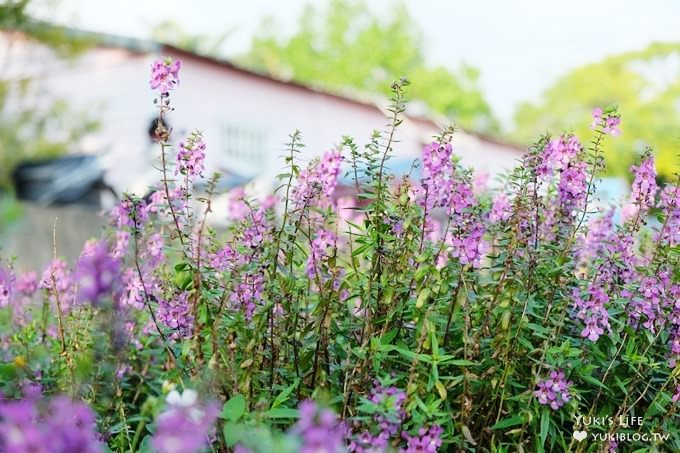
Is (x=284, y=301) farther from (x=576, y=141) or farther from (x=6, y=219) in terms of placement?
(x=6, y=219)

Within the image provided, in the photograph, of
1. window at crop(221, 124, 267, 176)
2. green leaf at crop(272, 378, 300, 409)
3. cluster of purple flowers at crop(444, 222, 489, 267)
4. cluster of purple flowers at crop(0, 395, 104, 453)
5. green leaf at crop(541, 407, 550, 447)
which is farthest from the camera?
window at crop(221, 124, 267, 176)

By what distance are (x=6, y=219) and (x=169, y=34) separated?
4226cm

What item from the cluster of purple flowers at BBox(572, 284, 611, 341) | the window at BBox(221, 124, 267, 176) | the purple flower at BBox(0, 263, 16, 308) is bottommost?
the window at BBox(221, 124, 267, 176)

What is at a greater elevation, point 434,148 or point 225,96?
point 434,148

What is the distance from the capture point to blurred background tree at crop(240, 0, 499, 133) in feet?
145

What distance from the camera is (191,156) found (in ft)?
8.20

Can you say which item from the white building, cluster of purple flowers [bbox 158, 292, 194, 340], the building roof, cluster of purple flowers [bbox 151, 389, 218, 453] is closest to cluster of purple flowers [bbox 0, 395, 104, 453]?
cluster of purple flowers [bbox 151, 389, 218, 453]

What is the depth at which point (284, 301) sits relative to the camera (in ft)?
8.34

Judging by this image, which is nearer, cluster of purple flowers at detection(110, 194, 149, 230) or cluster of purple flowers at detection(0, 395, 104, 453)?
cluster of purple flowers at detection(0, 395, 104, 453)

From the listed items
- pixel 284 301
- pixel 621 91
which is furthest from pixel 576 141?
pixel 621 91

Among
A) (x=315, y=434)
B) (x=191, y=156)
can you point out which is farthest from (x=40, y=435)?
(x=191, y=156)

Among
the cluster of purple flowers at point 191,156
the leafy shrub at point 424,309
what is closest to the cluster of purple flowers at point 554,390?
the leafy shrub at point 424,309

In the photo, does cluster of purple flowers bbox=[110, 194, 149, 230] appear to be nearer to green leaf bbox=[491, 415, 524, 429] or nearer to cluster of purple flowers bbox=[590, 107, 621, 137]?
green leaf bbox=[491, 415, 524, 429]

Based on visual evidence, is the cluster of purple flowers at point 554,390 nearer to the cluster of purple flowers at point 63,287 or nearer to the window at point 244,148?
the cluster of purple flowers at point 63,287
